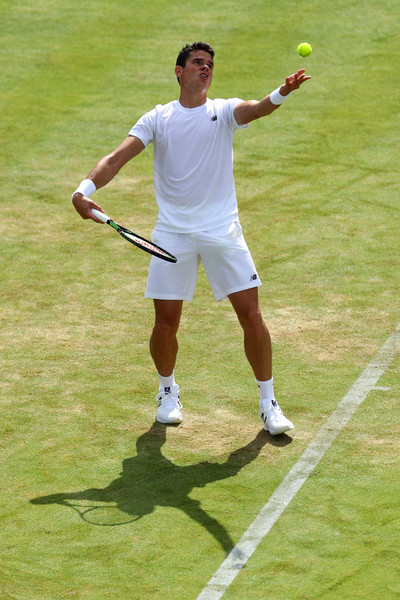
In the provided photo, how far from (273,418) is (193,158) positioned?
6.04 ft

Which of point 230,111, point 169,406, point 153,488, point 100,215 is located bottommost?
point 153,488

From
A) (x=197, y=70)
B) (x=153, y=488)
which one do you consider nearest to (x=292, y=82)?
(x=197, y=70)

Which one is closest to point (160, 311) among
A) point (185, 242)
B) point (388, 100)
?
point (185, 242)

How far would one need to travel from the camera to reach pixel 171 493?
7.18 meters

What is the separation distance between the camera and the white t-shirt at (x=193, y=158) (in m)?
7.86

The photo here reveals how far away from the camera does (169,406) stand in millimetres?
8133

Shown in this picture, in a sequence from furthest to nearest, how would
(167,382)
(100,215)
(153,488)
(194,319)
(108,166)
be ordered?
(194,319), (167,382), (108,166), (100,215), (153,488)

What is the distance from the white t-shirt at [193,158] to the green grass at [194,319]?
1.42m

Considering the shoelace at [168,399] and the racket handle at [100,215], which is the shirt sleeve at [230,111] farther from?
the shoelace at [168,399]

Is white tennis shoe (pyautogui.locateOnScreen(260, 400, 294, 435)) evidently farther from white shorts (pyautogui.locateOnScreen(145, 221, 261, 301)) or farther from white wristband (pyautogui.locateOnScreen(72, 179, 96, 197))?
white wristband (pyautogui.locateOnScreen(72, 179, 96, 197))

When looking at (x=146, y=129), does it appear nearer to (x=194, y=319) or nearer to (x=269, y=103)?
(x=269, y=103)

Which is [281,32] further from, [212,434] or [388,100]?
[212,434]

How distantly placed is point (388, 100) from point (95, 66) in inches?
163

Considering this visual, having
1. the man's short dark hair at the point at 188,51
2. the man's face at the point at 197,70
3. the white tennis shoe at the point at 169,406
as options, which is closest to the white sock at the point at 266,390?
the white tennis shoe at the point at 169,406
